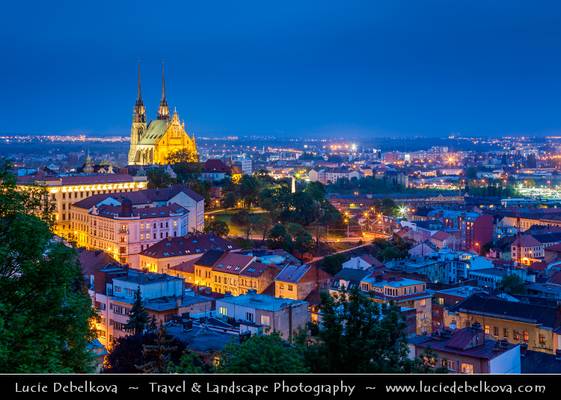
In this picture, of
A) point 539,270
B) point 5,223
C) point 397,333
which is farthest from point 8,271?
point 539,270

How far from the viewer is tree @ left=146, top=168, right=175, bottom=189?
39875mm

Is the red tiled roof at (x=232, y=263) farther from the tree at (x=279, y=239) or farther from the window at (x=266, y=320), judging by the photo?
the window at (x=266, y=320)

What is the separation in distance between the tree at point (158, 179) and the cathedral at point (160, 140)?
5.39m

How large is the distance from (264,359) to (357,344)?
103 cm

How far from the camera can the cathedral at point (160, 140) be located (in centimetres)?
4961

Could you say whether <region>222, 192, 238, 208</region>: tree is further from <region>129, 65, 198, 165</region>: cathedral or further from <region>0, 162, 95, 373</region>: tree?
<region>0, 162, 95, 373</region>: tree

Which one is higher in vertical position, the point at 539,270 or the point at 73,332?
the point at 73,332

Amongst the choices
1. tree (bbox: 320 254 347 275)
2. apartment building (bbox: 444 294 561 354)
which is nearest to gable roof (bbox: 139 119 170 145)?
tree (bbox: 320 254 347 275)

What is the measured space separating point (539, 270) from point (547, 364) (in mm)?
14259

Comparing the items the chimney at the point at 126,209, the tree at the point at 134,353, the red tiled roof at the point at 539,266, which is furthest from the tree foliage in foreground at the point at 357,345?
the chimney at the point at 126,209

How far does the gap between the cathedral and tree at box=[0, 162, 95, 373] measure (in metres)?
38.7

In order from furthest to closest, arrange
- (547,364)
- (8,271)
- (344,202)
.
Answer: (344,202) → (547,364) → (8,271)

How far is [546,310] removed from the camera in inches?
747
